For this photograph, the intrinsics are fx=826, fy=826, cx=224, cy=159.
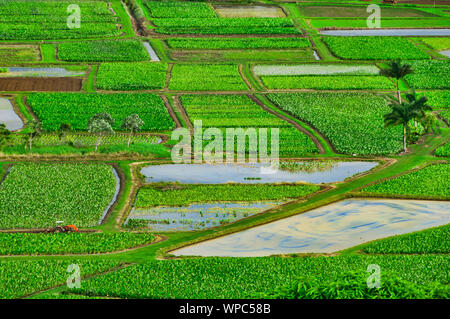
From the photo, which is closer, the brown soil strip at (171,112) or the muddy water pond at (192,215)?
the muddy water pond at (192,215)

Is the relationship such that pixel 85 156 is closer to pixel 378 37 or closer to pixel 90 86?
pixel 90 86

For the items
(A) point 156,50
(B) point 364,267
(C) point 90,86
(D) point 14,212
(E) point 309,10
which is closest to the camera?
(B) point 364,267

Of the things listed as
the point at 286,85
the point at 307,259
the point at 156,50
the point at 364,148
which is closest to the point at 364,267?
the point at 307,259

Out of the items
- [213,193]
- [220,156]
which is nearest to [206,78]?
[220,156]

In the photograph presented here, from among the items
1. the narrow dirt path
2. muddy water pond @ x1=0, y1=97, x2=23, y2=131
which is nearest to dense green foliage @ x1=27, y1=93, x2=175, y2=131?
the narrow dirt path

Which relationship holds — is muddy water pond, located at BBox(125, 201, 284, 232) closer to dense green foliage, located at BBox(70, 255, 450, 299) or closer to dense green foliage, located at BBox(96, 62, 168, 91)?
dense green foliage, located at BBox(70, 255, 450, 299)

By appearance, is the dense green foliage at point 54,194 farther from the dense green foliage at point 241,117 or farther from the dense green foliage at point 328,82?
the dense green foliage at point 328,82

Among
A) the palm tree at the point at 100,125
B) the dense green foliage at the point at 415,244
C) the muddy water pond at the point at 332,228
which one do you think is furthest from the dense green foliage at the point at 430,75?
the dense green foliage at the point at 415,244
